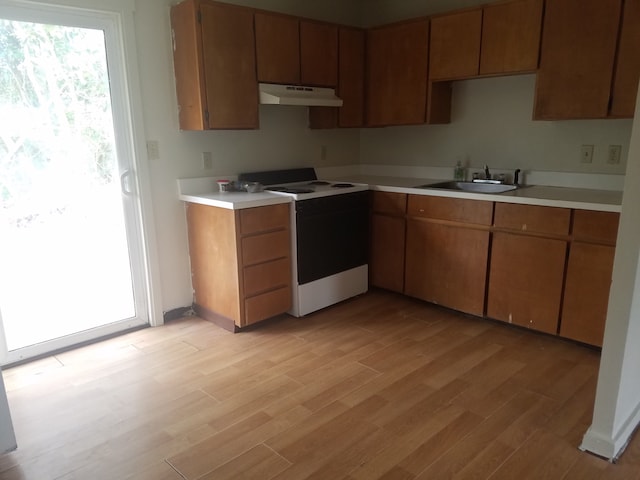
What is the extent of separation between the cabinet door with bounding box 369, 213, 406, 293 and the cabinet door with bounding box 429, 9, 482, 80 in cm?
110

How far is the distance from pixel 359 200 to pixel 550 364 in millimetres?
1671

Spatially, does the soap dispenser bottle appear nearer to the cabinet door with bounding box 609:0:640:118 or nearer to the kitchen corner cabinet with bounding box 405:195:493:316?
the kitchen corner cabinet with bounding box 405:195:493:316

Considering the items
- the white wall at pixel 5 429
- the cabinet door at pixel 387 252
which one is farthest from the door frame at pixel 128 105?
Result: the cabinet door at pixel 387 252

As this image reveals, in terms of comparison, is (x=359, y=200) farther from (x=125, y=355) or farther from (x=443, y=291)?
(x=125, y=355)

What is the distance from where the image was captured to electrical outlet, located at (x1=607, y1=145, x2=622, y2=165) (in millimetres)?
2957

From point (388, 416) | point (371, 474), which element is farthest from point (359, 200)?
point (371, 474)

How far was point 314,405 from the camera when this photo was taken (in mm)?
2287

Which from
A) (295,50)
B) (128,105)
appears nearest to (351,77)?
(295,50)

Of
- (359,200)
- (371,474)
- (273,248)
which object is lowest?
(371,474)

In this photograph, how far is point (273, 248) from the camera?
311cm

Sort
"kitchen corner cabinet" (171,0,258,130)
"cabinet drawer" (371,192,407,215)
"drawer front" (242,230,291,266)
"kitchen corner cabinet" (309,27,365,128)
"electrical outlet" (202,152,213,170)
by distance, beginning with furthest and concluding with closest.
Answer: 1. "kitchen corner cabinet" (309,27,365,128)
2. "cabinet drawer" (371,192,407,215)
3. "electrical outlet" (202,152,213,170)
4. "drawer front" (242,230,291,266)
5. "kitchen corner cabinet" (171,0,258,130)

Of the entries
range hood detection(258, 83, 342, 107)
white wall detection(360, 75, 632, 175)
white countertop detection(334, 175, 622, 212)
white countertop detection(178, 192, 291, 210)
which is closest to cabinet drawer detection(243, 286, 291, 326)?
white countertop detection(178, 192, 291, 210)

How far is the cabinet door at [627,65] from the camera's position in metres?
2.56

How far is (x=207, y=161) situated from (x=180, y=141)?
0.77 ft
